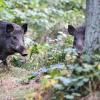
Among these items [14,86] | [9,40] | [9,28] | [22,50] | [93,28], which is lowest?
[14,86]

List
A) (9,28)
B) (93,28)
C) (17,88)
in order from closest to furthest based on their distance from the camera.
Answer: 1. (93,28)
2. (17,88)
3. (9,28)

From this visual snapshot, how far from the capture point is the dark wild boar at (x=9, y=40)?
10156mm

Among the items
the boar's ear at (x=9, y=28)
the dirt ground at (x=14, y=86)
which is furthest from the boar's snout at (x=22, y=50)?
the boar's ear at (x=9, y=28)

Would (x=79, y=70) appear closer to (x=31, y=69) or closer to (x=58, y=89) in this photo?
(x=58, y=89)

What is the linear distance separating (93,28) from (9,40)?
387 cm

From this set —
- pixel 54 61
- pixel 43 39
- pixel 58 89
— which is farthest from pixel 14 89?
pixel 43 39

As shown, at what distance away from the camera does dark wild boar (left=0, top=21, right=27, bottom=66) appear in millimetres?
10156

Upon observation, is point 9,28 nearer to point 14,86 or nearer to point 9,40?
point 9,40

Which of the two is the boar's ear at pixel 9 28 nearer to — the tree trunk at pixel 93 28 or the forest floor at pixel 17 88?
the forest floor at pixel 17 88

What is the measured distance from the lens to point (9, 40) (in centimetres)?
1029

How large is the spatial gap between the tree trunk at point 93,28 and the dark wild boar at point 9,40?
3454 mm

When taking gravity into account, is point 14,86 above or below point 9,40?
below

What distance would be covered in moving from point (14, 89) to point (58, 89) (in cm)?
166

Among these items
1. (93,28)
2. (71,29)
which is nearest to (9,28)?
(71,29)
